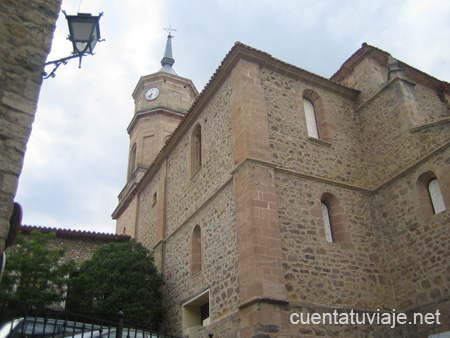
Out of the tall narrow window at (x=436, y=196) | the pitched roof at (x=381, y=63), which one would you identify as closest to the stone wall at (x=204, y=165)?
the pitched roof at (x=381, y=63)

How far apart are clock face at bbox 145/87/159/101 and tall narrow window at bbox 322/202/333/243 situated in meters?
15.5

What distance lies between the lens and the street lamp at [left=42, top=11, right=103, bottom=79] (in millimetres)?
6695

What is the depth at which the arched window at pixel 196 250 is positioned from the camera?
1365 cm

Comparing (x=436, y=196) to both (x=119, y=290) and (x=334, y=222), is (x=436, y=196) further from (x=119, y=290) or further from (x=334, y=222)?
(x=119, y=290)

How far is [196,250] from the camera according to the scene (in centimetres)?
1395

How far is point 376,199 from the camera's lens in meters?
13.2

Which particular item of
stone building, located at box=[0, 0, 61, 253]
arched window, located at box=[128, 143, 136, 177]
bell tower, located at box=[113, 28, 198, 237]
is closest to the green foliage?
stone building, located at box=[0, 0, 61, 253]

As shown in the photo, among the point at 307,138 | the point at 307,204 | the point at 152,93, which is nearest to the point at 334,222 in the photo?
the point at 307,204

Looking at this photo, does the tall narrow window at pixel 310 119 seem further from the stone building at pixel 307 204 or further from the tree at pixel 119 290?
the tree at pixel 119 290

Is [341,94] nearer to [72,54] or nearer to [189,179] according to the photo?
[189,179]

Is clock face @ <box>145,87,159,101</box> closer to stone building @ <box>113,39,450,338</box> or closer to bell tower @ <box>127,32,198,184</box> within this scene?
bell tower @ <box>127,32,198,184</box>

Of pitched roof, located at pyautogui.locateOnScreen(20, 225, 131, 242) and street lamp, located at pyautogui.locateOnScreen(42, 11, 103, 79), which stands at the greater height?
pitched roof, located at pyautogui.locateOnScreen(20, 225, 131, 242)

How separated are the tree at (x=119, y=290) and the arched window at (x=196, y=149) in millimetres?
3752

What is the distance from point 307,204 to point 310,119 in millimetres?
3521
